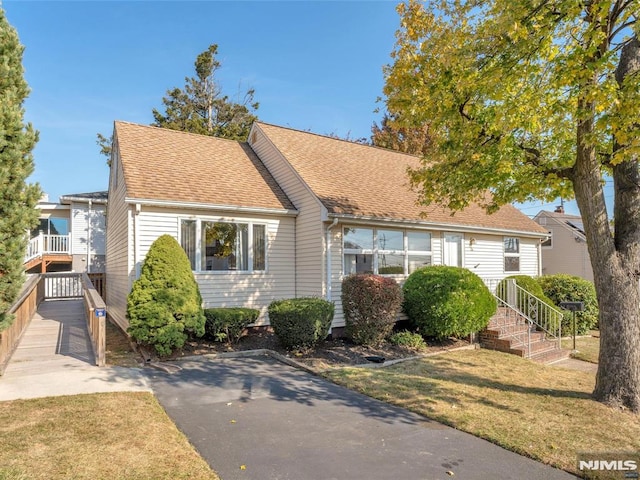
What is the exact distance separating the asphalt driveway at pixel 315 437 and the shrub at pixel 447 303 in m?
4.57

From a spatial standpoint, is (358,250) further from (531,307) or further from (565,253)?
(565,253)

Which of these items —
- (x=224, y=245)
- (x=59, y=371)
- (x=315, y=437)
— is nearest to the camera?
(x=315, y=437)

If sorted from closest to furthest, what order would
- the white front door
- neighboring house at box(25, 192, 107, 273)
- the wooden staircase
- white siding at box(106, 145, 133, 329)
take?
white siding at box(106, 145, 133, 329) < the wooden staircase < the white front door < neighboring house at box(25, 192, 107, 273)

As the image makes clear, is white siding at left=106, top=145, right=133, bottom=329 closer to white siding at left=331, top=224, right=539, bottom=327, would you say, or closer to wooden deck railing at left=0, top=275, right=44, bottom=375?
wooden deck railing at left=0, top=275, right=44, bottom=375

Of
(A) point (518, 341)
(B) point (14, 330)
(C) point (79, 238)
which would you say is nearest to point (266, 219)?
(B) point (14, 330)

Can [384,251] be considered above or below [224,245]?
below

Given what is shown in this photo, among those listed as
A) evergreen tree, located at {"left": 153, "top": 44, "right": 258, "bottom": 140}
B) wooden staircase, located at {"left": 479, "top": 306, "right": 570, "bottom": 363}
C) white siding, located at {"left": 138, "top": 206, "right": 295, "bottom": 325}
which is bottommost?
wooden staircase, located at {"left": 479, "top": 306, "right": 570, "bottom": 363}

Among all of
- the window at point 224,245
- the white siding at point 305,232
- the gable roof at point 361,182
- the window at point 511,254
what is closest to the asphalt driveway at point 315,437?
the window at point 224,245

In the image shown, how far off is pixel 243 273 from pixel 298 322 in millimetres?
2726

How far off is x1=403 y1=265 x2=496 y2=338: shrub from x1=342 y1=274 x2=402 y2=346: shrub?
47.7 inches

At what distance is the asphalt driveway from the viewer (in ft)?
13.0

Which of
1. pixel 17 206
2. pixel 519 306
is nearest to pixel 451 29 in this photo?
pixel 17 206

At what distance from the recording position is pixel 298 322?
29.1 ft

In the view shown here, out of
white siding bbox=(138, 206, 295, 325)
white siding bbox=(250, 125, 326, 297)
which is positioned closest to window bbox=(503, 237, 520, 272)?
white siding bbox=(250, 125, 326, 297)
